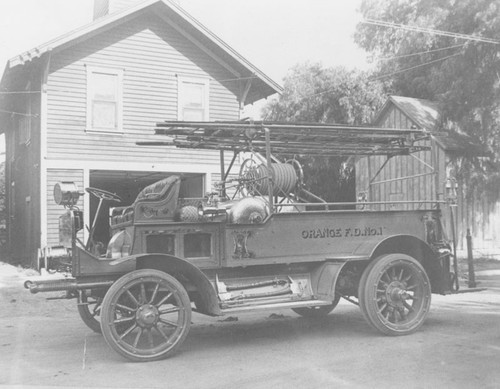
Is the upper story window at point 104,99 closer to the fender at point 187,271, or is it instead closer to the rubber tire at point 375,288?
the fender at point 187,271

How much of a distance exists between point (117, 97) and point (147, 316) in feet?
35.1

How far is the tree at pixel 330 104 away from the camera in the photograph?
24.9 m

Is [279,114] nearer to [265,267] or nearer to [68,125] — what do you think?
[68,125]

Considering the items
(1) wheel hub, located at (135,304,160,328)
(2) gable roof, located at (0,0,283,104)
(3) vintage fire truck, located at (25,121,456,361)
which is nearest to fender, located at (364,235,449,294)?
(3) vintage fire truck, located at (25,121,456,361)

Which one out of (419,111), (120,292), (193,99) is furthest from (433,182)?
(120,292)

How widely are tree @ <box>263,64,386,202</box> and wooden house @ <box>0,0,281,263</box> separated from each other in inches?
322

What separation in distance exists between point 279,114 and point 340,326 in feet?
70.3

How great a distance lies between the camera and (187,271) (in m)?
6.04

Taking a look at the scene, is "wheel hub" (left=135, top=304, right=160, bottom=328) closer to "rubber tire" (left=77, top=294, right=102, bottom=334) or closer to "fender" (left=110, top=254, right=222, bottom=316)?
"fender" (left=110, top=254, right=222, bottom=316)

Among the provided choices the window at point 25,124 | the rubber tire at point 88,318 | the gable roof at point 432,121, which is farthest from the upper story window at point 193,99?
the rubber tire at point 88,318

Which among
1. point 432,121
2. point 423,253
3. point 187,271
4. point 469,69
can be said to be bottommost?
point 187,271

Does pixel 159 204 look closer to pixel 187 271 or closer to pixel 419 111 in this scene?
pixel 187 271

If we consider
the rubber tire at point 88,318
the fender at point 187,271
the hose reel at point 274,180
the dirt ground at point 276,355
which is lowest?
the dirt ground at point 276,355

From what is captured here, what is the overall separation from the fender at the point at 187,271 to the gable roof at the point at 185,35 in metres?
9.64
